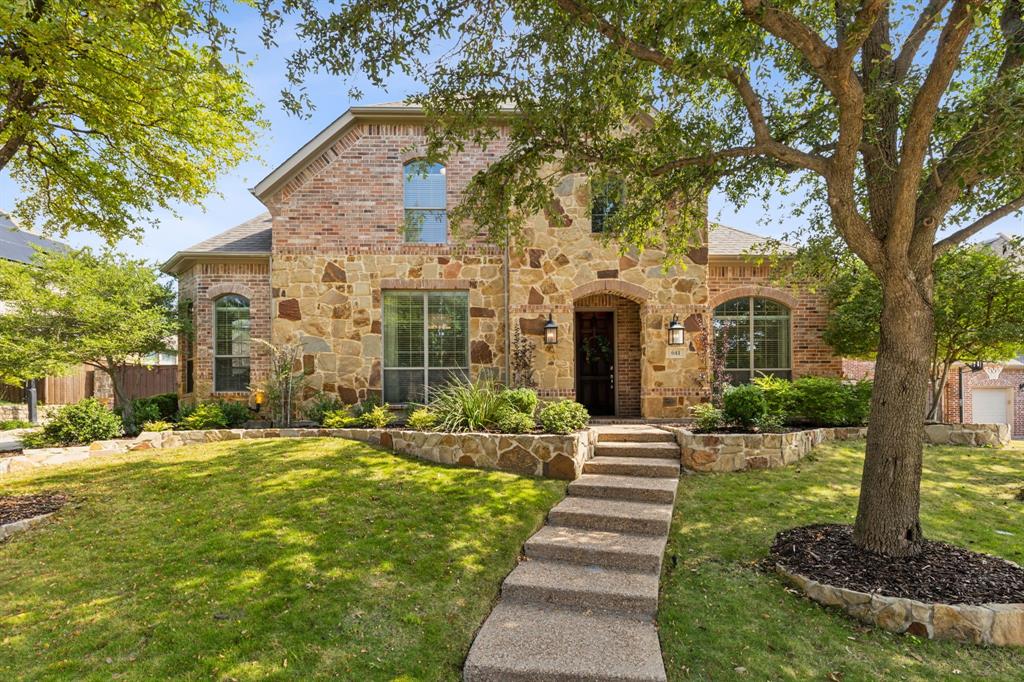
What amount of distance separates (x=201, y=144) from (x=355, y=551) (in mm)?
5589

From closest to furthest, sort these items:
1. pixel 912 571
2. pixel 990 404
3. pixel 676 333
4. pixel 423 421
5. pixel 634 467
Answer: pixel 912 571
pixel 634 467
pixel 423 421
pixel 676 333
pixel 990 404

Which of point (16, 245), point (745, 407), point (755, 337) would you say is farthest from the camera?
point (16, 245)

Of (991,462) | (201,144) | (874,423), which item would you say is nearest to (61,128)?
(201,144)

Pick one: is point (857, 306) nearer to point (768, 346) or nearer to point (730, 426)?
Result: point (768, 346)

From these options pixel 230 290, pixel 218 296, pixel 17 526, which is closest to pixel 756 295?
pixel 230 290

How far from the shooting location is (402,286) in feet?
34.9

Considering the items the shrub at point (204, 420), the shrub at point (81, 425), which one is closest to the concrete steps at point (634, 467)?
the shrub at point (204, 420)

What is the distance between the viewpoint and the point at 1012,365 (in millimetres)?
16922

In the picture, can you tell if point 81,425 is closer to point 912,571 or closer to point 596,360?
point 596,360

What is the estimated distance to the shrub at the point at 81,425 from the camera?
9.05m

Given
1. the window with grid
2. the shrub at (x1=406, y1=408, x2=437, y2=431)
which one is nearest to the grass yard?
the shrub at (x1=406, y1=408, x2=437, y2=431)

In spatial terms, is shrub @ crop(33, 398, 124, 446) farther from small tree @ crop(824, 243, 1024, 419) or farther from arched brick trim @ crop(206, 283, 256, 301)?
small tree @ crop(824, 243, 1024, 419)

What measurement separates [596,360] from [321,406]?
5851 mm

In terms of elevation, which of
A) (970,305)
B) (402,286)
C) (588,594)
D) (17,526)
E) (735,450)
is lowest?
(588,594)
